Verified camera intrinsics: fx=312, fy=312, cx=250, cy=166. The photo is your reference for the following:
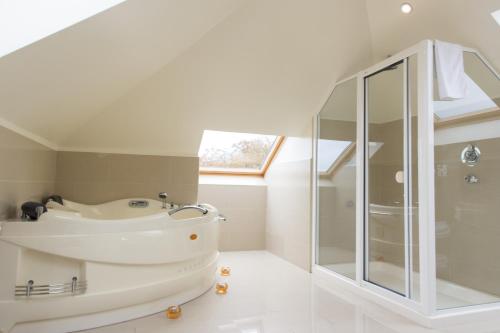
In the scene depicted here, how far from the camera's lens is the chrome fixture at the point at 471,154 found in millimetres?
2727

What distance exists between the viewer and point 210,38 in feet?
8.98

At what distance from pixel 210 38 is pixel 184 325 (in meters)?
2.30

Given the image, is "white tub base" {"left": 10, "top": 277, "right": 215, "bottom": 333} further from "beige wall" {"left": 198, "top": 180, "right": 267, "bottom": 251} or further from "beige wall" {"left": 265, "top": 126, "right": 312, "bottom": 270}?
"beige wall" {"left": 198, "top": 180, "right": 267, "bottom": 251}

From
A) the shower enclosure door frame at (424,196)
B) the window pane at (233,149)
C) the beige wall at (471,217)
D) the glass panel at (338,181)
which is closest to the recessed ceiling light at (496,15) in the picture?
the shower enclosure door frame at (424,196)

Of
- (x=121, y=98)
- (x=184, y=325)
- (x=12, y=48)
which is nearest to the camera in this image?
(x=12, y=48)

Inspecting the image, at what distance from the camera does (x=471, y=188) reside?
2.76m

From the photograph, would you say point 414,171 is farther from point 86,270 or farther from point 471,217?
point 86,270

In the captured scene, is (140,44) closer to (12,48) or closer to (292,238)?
(12,48)

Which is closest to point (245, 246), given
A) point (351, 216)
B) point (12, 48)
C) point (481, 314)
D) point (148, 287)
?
point (351, 216)

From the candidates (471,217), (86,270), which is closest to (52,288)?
(86,270)

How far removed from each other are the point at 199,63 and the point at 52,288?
2.13 metres

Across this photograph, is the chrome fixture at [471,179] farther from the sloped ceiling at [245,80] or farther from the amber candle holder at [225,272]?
the amber candle holder at [225,272]

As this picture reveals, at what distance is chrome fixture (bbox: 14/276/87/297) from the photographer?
188 centimetres

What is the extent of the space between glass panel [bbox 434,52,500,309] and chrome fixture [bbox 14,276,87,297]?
2.66m
